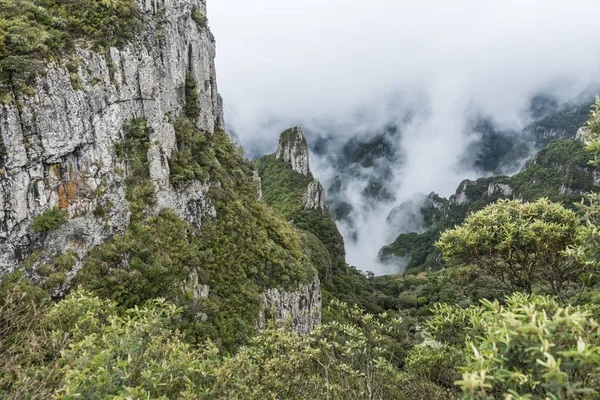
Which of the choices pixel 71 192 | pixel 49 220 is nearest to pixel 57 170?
pixel 71 192

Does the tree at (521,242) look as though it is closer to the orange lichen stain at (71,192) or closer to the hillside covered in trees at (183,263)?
the hillside covered in trees at (183,263)

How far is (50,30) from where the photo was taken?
1925 centimetres

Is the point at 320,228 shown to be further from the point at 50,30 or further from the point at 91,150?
the point at 50,30

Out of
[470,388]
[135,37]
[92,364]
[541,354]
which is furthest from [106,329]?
[135,37]

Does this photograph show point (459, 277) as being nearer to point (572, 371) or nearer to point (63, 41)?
point (572, 371)

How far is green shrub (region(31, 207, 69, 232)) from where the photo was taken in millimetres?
16414

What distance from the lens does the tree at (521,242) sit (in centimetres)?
1048

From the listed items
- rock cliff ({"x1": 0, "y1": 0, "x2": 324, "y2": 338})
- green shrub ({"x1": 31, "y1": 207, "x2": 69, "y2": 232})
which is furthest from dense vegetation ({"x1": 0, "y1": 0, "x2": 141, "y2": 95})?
green shrub ({"x1": 31, "y1": 207, "x2": 69, "y2": 232})

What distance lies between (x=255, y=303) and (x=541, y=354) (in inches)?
908

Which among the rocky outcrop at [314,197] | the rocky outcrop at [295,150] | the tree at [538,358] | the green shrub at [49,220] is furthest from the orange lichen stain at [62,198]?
the rocky outcrop at [295,150]

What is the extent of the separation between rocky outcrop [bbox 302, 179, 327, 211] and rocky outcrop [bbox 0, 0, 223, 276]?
6326 centimetres

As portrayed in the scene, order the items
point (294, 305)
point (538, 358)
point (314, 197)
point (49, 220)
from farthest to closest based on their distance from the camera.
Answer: point (314, 197)
point (294, 305)
point (49, 220)
point (538, 358)

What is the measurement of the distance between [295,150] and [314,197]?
23771 mm

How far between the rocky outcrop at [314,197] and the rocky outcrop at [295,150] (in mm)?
15092
